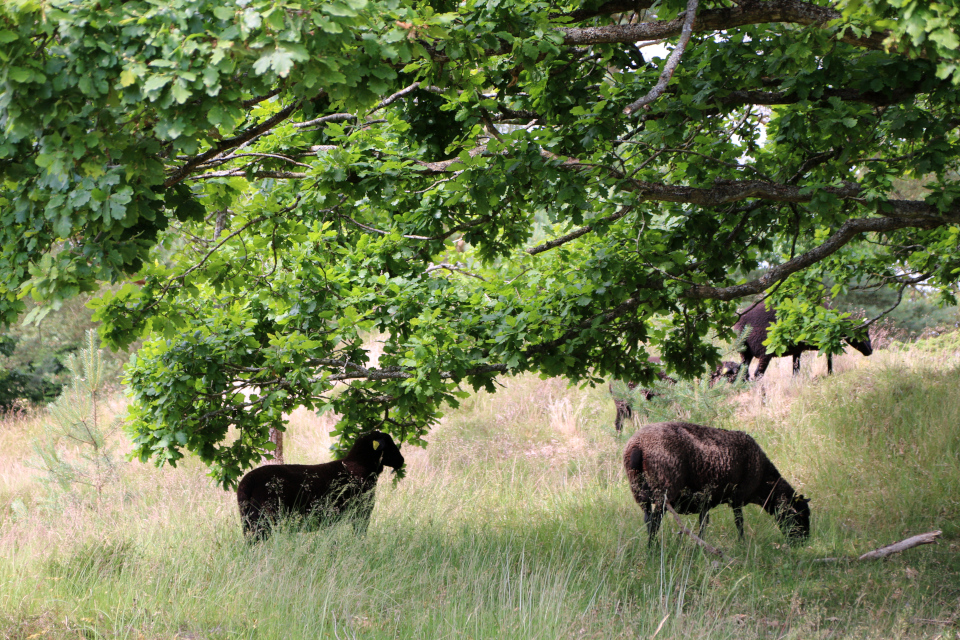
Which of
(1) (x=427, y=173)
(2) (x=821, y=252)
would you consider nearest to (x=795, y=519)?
(2) (x=821, y=252)

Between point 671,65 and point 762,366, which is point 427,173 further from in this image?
point 762,366

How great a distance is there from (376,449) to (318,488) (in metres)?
0.72

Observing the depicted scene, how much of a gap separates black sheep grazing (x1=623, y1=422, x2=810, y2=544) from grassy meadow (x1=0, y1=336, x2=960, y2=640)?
314mm

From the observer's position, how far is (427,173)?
19.7 feet

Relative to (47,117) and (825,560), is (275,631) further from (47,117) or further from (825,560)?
(825,560)

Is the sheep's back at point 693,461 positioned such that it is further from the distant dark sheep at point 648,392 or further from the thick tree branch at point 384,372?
the distant dark sheep at point 648,392

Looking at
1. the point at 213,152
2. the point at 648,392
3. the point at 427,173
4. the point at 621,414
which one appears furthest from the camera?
the point at 621,414

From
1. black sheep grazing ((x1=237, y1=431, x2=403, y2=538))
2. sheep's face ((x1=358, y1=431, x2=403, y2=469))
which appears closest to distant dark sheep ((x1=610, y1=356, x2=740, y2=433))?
sheep's face ((x1=358, y1=431, x2=403, y2=469))

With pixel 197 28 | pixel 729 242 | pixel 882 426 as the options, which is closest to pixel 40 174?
pixel 197 28

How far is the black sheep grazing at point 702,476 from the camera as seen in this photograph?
7301mm

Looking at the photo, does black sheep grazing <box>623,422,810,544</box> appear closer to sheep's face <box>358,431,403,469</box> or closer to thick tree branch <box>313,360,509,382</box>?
thick tree branch <box>313,360,509,382</box>

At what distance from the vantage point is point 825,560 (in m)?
7.26

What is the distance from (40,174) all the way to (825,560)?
7072mm

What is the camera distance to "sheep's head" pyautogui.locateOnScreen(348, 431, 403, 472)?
7625 millimetres
